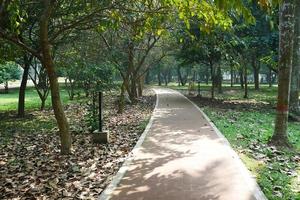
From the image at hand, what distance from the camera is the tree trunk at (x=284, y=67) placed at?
1032cm

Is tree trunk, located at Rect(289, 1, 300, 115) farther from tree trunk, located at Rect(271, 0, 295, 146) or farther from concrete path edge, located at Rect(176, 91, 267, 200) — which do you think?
concrete path edge, located at Rect(176, 91, 267, 200)

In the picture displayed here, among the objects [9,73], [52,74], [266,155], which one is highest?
[9,73]

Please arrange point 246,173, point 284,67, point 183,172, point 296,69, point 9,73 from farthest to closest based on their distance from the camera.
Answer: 1. point 9,73
2. point 296,69
3. point 284,67
4. point 183,172
5. point 246,173

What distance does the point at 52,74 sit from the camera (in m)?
9.41

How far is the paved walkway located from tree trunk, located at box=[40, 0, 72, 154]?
1763 millimetres

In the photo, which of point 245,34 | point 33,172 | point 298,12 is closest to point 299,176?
point 33,172

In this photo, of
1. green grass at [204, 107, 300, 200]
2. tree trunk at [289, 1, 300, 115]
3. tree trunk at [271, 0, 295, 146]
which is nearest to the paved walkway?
green grass at [204, 107, 300, 200]

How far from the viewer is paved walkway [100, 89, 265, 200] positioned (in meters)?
6.49

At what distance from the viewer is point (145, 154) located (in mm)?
9500

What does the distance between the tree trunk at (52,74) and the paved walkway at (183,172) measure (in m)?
1.76

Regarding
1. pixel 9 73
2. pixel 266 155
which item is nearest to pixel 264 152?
pixel 266 155

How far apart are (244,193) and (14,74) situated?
149 ft

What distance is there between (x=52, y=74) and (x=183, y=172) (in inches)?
153

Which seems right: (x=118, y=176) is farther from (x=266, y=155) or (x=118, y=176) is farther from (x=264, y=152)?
(x=264, y=152)
